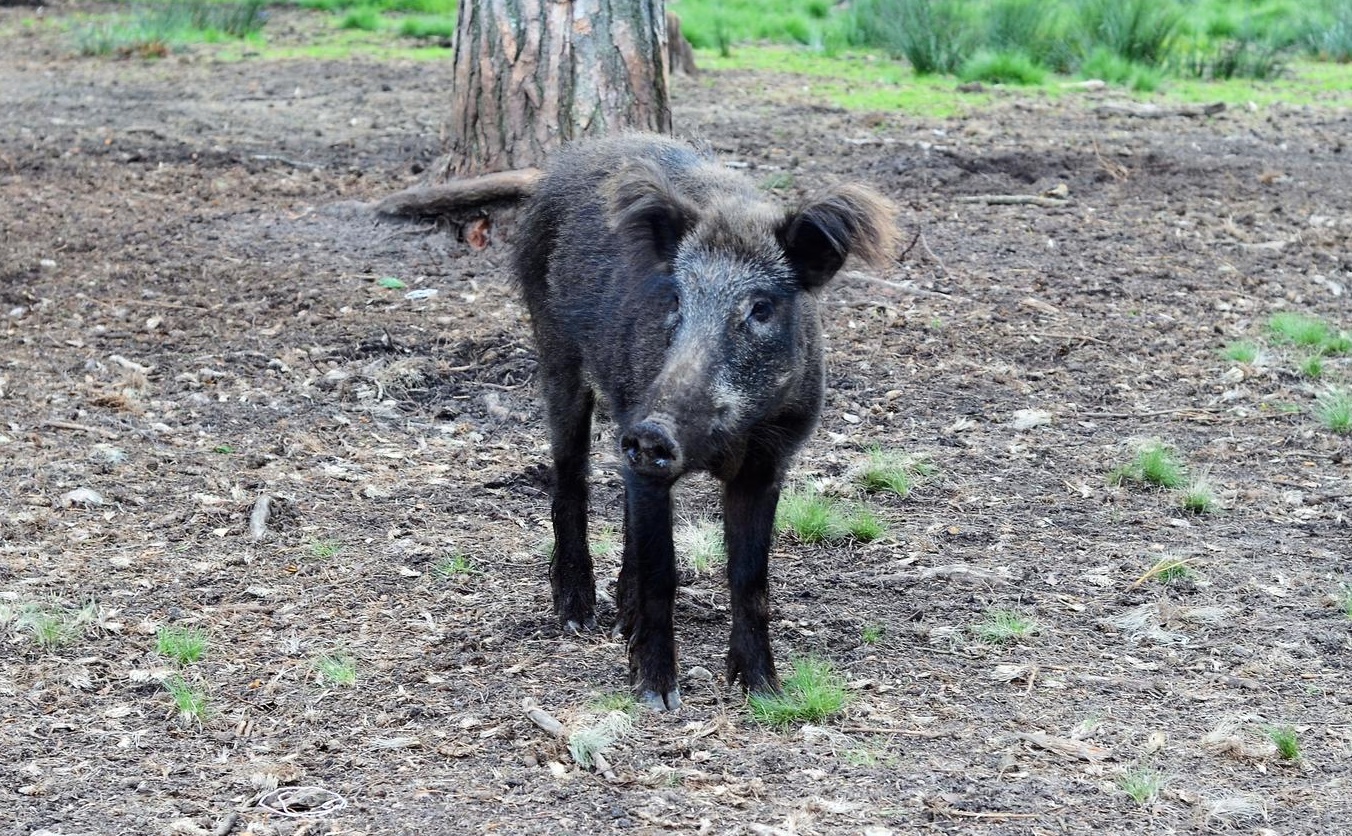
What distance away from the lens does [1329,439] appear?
6648mm

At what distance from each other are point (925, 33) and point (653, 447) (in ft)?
37.1

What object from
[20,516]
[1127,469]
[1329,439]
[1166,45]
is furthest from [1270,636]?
[1166,45]

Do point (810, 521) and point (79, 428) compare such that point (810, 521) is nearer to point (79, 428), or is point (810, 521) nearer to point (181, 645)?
point (181, 645)

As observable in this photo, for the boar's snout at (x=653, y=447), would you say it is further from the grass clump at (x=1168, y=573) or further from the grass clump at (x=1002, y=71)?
the grass clump at (x=1002, y=71)

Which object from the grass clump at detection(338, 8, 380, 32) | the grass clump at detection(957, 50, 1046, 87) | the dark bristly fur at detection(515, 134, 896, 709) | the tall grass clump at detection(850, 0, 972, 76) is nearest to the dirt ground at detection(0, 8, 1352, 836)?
the dark bristly fur at detection(515, 134, 896, 709)

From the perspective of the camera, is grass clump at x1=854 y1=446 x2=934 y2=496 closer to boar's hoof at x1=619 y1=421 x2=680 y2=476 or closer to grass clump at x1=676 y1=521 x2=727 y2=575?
grass clump at x1=676 y1=521 x2=727 y2=575

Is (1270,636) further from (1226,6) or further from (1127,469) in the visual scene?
(1226,6)

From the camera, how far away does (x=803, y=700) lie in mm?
4418

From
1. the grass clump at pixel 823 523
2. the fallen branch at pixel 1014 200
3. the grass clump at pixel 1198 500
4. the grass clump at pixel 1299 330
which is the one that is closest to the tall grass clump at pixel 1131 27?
the fallen branch at pixel 1014 200

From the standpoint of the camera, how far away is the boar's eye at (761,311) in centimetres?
439

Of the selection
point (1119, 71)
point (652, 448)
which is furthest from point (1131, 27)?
point (652, 448)

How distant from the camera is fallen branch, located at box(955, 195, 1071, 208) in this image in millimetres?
→ 9664

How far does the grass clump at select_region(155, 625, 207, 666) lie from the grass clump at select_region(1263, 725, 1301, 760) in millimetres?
3158

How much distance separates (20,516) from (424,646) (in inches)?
72.6
